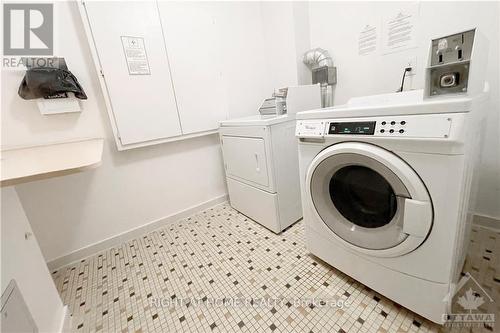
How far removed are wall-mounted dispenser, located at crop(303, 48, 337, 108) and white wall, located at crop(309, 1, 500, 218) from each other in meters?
0.06

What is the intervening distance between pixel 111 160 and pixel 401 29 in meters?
2.28

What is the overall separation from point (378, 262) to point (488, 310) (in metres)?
0.49

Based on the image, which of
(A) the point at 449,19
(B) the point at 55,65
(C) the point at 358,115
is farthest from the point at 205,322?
(A) the point at 449,19

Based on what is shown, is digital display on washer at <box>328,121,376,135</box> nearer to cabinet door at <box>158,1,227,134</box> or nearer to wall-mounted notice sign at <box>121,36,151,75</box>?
cabinet door at <box>158,1,227,134</box>

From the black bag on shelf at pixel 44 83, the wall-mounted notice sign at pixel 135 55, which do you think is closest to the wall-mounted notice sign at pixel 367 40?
the wall-mounted notice sign at pixel 135 55

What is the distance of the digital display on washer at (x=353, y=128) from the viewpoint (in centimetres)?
81

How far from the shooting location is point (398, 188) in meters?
0.80

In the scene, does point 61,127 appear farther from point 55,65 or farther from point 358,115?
point 358,115

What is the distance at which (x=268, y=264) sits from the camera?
1.38 metres

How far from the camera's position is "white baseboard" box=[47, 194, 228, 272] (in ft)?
5.23

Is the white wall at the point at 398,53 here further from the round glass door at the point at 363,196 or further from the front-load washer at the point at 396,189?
the round glass door at the point at 363,196

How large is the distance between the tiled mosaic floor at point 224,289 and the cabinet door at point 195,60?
1042mm

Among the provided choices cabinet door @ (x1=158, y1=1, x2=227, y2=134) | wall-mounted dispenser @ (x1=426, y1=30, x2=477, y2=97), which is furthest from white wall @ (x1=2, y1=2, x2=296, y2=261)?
wall-mounted dispenser @ (x1=426, y1=30, x2=477, y2=97)

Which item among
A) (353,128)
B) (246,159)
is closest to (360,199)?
(353,128)
